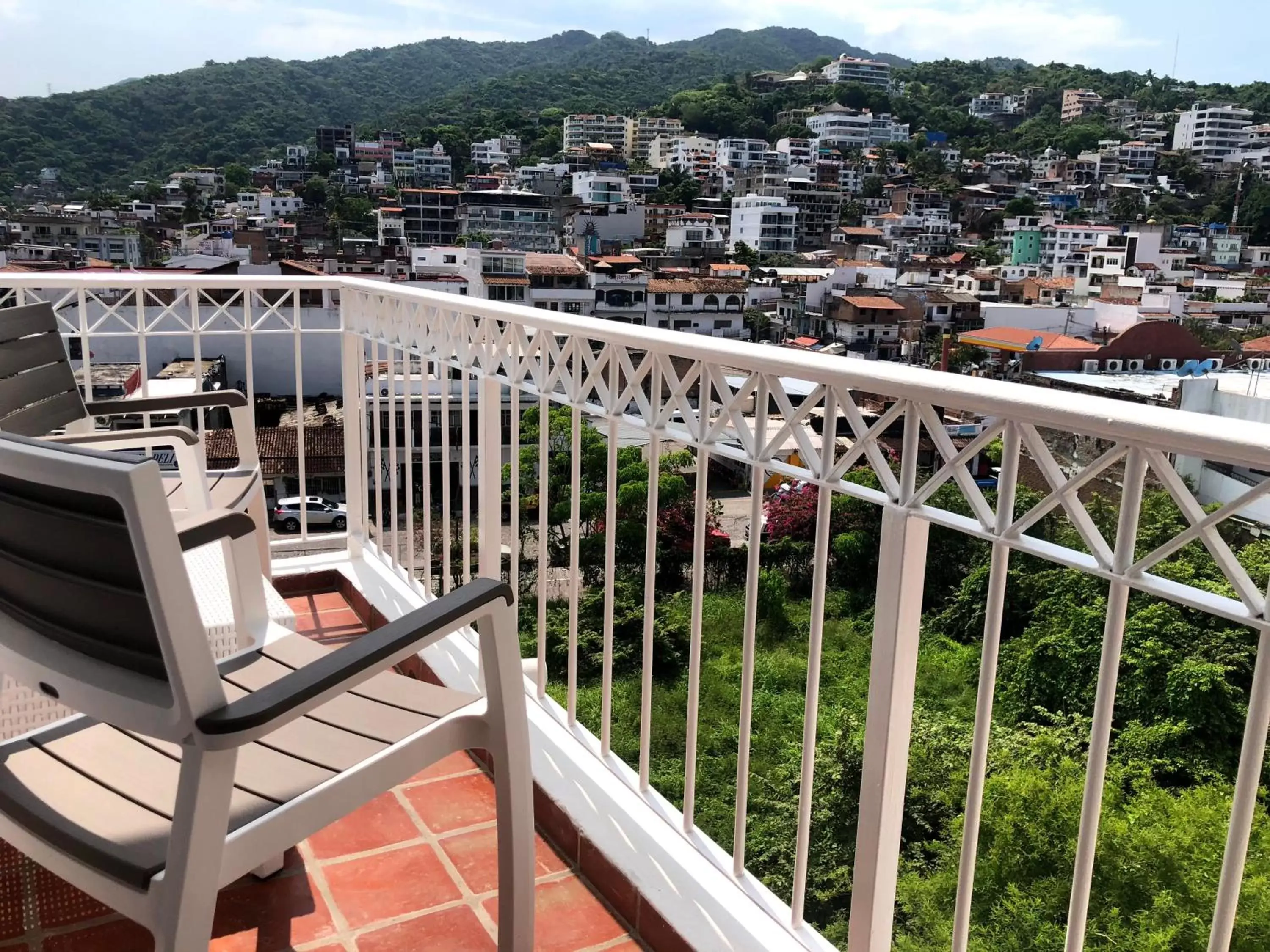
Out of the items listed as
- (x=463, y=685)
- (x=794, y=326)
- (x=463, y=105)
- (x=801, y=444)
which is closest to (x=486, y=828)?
(x=463, y=685)

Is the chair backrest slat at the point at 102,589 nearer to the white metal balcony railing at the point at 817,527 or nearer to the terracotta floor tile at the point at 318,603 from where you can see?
the white metal balcony railing at the point at 817,527

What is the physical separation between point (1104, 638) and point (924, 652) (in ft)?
57.4

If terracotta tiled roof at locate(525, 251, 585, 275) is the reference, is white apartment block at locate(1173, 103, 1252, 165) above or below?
above

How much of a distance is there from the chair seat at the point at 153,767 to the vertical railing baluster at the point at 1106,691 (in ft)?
2.48

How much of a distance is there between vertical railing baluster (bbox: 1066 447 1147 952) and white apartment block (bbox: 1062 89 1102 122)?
103830 mm

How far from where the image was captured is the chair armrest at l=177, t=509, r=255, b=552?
4.16 ft

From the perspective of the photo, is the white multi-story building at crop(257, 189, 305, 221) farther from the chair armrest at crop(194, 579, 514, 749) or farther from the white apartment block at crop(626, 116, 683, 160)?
the chair armrest at crop(194, 579, 514, 749)

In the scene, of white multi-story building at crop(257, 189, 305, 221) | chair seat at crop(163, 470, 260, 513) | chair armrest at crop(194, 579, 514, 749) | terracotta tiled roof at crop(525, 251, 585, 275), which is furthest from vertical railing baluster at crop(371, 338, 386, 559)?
white multi-story building at crop(257, 189, 305, 221)

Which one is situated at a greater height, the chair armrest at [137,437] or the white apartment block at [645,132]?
the white apartment block at [645,132]

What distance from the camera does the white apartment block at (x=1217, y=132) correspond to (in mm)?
81312

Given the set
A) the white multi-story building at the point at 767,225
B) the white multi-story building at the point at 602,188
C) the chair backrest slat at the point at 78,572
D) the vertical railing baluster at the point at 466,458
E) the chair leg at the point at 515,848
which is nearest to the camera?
the chair backrest slat at the point at 78,572

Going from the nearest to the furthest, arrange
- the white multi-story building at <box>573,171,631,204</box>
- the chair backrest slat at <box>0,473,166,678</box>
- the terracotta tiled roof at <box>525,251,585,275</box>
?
the chair backrest slat at <box>0,473,166,678</box> < the terracotta tiled roof at <box>525,251,585,275</box> < the white multi-story building at <box>573,171,631,204</box>

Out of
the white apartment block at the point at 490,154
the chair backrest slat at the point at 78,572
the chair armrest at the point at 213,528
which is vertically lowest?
the chair armrest at the point at 213,528

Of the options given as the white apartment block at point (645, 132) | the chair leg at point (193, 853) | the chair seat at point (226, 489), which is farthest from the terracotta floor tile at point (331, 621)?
the white apartment block at point (645, 132)
